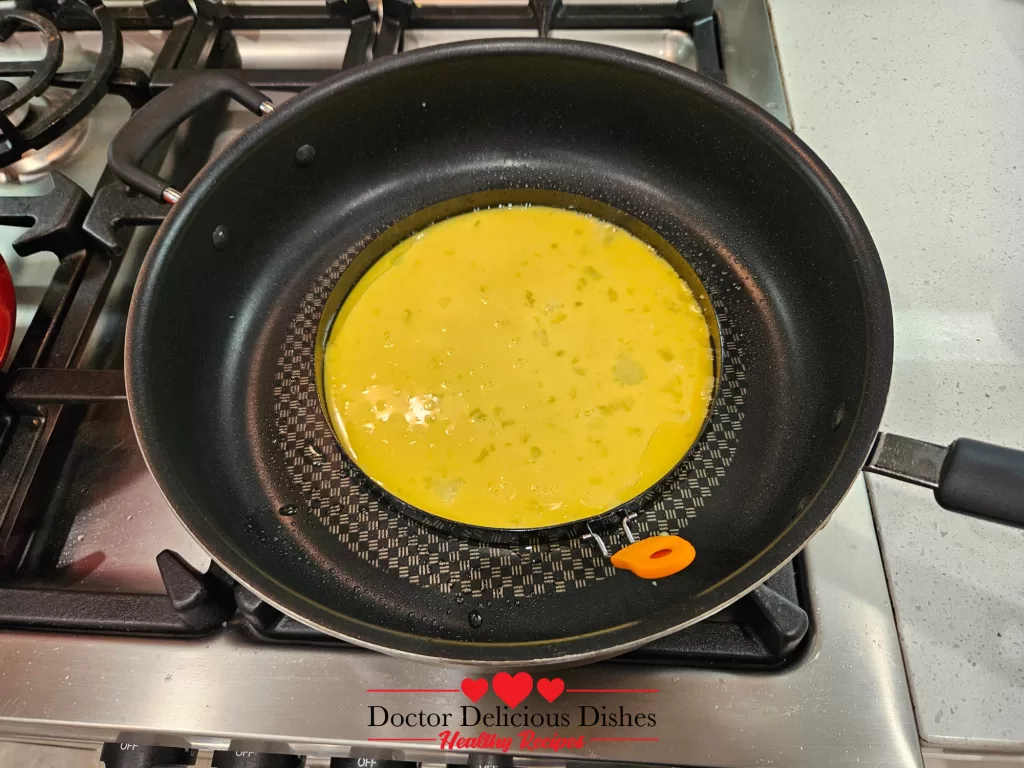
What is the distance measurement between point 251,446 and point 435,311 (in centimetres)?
26

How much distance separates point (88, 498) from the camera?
682mm

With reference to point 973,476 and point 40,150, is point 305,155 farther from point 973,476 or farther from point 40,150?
point 973,476

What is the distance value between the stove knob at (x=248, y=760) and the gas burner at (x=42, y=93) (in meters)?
0.72

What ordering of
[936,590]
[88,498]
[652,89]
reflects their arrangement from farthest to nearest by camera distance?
[652,89] → [88,498] → [936,590]

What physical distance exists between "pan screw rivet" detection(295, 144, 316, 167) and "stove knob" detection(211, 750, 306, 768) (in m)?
0.64

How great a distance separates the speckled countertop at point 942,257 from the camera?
1.82 ft

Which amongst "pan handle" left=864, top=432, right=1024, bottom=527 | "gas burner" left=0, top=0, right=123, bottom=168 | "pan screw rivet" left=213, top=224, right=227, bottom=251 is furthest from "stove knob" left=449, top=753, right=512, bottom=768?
"gas burner" left=0, top=0, right=123, bottom=168

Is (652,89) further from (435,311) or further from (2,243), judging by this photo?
(2,243)

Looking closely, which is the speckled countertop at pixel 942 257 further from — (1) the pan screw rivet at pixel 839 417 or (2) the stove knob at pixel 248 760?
(2) the stove knob at pixel 248 760

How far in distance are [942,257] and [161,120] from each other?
88 cm

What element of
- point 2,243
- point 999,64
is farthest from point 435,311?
point 999,64

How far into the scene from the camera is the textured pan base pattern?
Result: 2.02 ft

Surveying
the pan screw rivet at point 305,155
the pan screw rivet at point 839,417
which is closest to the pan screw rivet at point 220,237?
the pan screw rivet at point 305,155

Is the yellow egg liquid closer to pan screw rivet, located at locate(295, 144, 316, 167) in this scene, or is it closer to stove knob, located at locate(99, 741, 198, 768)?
pan screw rivet, located at locate(295, 144, 316, 167)
